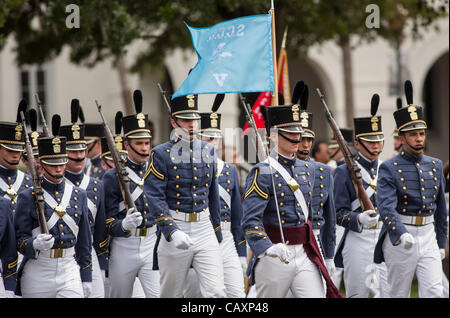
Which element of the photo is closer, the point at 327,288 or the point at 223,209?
the point at 327,288

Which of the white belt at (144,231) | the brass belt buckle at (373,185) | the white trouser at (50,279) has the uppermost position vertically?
the brass belt buckle at (373,185)

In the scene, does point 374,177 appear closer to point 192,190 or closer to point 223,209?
point 223,209

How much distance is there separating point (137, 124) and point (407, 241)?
2.84 m

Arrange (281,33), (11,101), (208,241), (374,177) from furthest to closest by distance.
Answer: (11,101)
(281,33)
(374,177)
(208,241)

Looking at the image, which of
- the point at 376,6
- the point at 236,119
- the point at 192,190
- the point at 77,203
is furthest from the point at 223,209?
the point at 236,119

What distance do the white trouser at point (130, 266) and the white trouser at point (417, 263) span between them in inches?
89.4

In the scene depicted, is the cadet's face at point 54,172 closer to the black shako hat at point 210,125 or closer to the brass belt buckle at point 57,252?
the brass belt buckle at point 57,252

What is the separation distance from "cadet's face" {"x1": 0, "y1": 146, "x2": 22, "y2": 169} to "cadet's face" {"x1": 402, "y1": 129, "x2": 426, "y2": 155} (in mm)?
3605

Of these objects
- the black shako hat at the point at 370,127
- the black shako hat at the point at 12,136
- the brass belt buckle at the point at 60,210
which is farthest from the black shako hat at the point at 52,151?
the black shako hat at the point at 370,127

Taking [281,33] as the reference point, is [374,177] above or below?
below

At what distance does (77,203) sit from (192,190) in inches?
40.9

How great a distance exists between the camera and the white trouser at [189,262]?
7.79m
